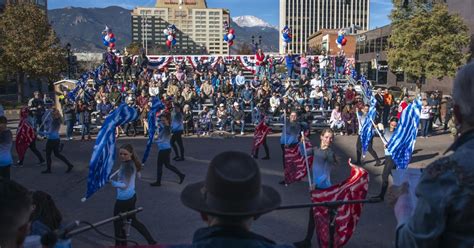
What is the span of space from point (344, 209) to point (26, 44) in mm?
34268

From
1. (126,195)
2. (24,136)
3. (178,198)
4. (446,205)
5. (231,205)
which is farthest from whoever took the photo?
(24,136)

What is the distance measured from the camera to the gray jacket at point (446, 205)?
1.91 m

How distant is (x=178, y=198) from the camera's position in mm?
9906

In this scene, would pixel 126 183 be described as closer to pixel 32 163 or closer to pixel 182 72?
pixel 32 163

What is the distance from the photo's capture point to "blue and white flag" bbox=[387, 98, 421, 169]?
1021cm

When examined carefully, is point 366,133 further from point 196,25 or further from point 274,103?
point 196,25

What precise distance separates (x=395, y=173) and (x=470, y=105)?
701 millimetres

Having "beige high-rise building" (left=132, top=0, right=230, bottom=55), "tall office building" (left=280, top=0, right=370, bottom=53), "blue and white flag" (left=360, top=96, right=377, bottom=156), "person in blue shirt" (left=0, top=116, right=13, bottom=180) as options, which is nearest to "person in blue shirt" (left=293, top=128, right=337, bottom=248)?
"person in blue shirt" (left=0, top=116, right=13, bottom=180)

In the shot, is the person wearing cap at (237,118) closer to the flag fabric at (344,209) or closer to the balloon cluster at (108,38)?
the balloon cluster at (108,38)

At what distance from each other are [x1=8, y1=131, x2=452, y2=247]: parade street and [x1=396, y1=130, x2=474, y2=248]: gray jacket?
5048mm

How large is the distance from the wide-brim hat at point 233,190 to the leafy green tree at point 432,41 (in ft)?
101

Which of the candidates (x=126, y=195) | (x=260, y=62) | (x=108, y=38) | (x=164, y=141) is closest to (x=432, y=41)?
(x=260, y=62)

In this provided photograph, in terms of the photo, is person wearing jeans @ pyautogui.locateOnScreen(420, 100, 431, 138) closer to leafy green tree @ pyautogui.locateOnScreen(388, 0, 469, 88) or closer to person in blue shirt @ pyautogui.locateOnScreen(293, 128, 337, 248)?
leafy green tree @ pyautogui.locateOnScreen(388, 0, 469, 88)

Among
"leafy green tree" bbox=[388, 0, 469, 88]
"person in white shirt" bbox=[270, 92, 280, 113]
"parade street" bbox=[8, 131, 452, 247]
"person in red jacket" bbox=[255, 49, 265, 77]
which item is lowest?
"parade street" bbox=[8, 131, 452, 247]
